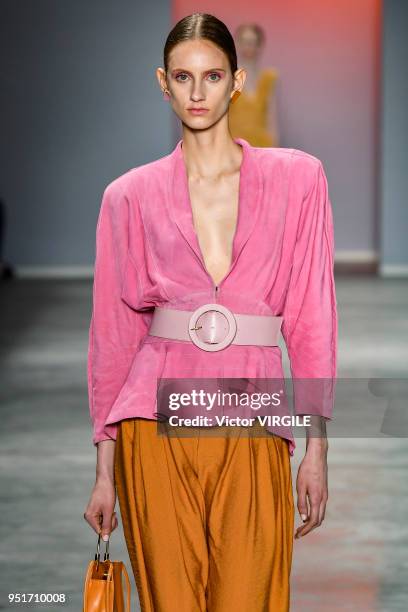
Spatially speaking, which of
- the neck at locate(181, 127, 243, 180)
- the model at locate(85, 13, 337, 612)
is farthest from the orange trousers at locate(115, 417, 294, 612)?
the neck at locate(181, 127, 243, 180)

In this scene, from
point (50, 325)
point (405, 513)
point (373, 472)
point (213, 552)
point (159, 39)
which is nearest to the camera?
point (213, 552)

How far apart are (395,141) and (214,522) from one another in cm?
1208

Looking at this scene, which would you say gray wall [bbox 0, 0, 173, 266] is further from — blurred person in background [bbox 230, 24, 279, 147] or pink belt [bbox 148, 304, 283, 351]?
pink belt [bbox 148, 304, 283, 351]

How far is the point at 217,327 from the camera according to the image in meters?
2.25

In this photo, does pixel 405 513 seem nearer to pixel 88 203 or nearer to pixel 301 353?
pixel 301 353

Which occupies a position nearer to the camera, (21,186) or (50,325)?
(50,325)

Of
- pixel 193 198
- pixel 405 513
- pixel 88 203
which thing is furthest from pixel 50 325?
pixel 193 198

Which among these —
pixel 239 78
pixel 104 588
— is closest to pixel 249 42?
pixel 239 78

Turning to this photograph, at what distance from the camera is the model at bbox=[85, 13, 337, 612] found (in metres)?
2.23

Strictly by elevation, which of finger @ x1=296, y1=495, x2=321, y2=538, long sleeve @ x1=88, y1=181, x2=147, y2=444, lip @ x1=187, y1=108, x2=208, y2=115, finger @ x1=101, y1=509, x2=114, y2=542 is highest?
lip @ x1=187, y1=108, x2=208, y2=115

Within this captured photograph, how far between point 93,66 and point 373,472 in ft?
30.4

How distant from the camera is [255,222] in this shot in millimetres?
2287

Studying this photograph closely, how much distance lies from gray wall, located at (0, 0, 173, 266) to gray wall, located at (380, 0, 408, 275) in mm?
2150

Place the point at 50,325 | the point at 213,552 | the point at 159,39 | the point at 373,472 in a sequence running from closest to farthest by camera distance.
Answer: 1. the point at 213,552
2. the point at 373,472
3. the point at 50,325
4. the point at 159,39
